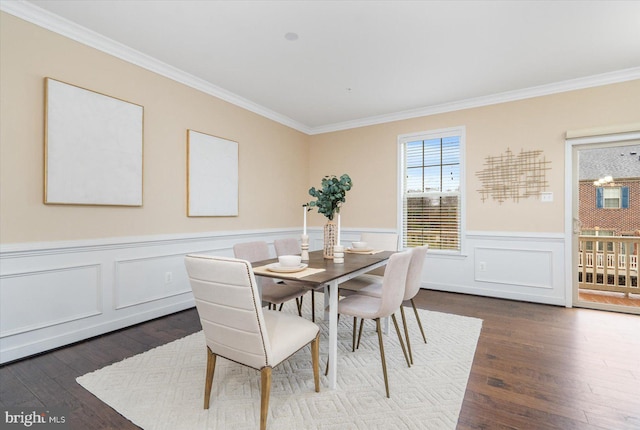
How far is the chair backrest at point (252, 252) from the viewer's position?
2688 mm

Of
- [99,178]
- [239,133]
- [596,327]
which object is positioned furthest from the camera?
[239,133]

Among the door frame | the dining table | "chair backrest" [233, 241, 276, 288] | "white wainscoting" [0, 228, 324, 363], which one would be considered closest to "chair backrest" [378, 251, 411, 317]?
the dining table

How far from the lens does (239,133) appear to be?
13.6 ft

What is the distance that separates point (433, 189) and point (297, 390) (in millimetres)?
3553

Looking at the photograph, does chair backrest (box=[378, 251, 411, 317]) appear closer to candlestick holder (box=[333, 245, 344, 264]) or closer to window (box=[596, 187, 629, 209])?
candlestick holder (box=[333, 245, 344, 264])

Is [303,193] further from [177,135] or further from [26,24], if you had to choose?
[26,24]

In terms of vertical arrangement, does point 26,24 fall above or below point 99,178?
above

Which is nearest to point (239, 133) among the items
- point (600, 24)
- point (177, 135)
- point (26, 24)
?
point (177, 135)

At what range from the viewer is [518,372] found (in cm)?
214

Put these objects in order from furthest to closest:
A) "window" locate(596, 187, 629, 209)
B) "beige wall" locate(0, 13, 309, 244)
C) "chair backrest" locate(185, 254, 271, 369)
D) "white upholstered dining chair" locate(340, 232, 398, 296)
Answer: "window" locate(596, 187, 629, 209)
"white upholstered dining chair" locate(340, 232, 398, 296)
"beige wall" locate(0, 13, 309, 244)
"chair backrest" locate(185, 254, 271, 369)

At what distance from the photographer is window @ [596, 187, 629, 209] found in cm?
349

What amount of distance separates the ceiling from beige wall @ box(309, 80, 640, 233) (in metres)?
0.20

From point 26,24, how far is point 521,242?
209 inches

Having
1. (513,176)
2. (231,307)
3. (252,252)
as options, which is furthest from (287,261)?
(513,176)
